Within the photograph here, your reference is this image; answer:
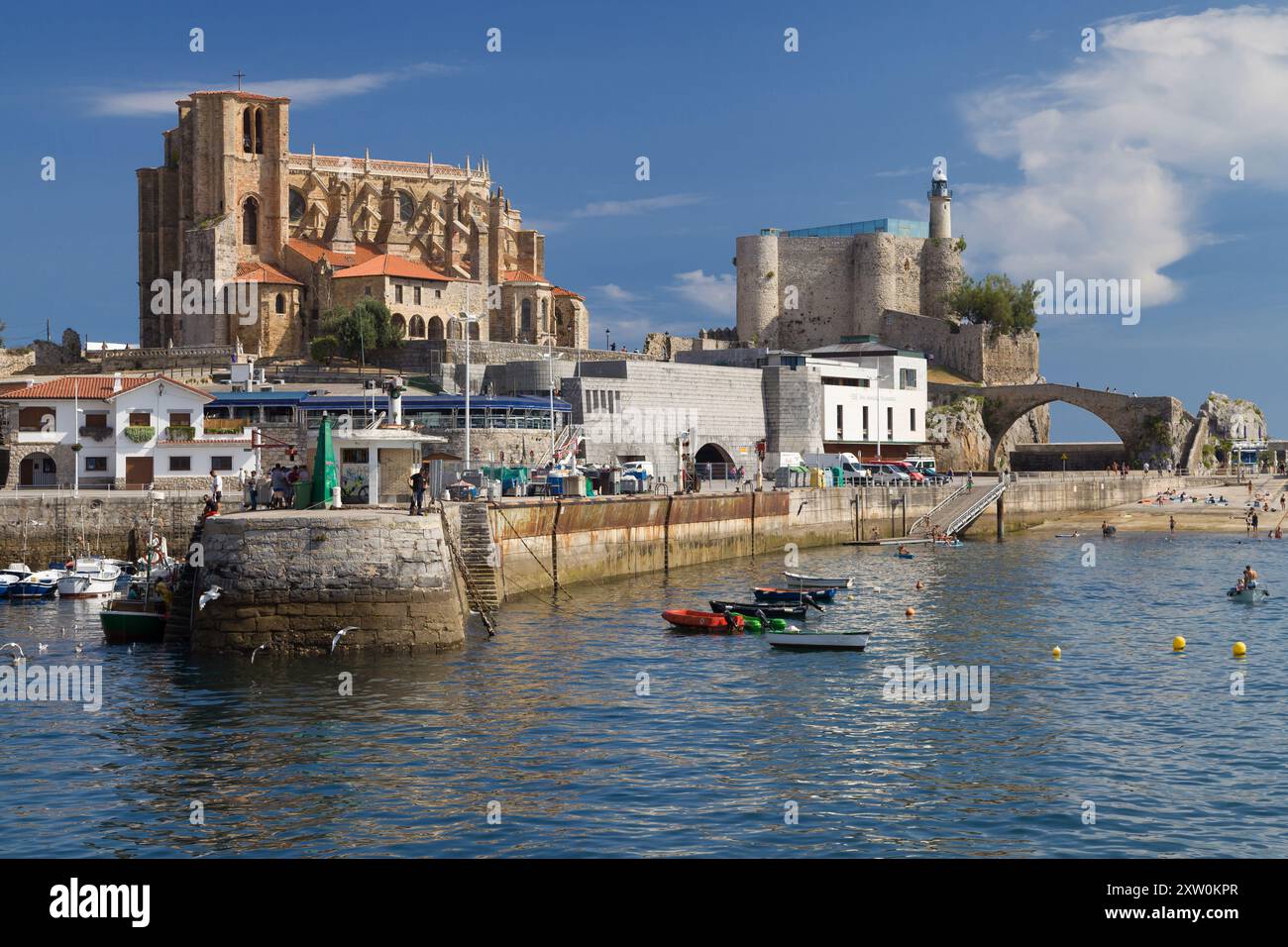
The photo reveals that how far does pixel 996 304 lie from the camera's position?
398 ft

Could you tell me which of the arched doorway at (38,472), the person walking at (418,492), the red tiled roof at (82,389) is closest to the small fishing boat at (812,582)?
the person walking at (418,492)

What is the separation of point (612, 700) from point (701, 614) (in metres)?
11.3

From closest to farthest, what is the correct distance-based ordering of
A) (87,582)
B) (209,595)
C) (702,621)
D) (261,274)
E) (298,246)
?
1. (209,595)
2. (702,621)
3. (87,582)
4. (261,274)
5. (298,246)

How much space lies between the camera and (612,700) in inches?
1163

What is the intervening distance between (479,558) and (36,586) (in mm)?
17379

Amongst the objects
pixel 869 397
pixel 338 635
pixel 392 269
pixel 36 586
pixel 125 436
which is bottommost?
pixel 338 635

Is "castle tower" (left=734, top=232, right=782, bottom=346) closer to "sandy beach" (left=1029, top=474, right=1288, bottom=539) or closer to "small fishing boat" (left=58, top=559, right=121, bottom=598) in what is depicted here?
"sandy beach" (left=1029, top=474, right=1288, bottom=539)

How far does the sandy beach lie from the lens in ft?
277

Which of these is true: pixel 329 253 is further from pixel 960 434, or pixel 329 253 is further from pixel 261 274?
pixel 960 434

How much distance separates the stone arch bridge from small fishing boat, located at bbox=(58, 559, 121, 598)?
7655cm

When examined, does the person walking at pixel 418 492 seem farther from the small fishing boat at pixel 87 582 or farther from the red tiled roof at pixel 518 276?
the red tiled roof at pixel 518 276

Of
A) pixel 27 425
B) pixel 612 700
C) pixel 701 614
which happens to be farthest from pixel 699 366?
pixel 612 700

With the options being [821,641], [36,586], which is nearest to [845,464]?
[821,641]

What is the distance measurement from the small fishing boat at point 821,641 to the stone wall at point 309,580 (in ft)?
33.3
